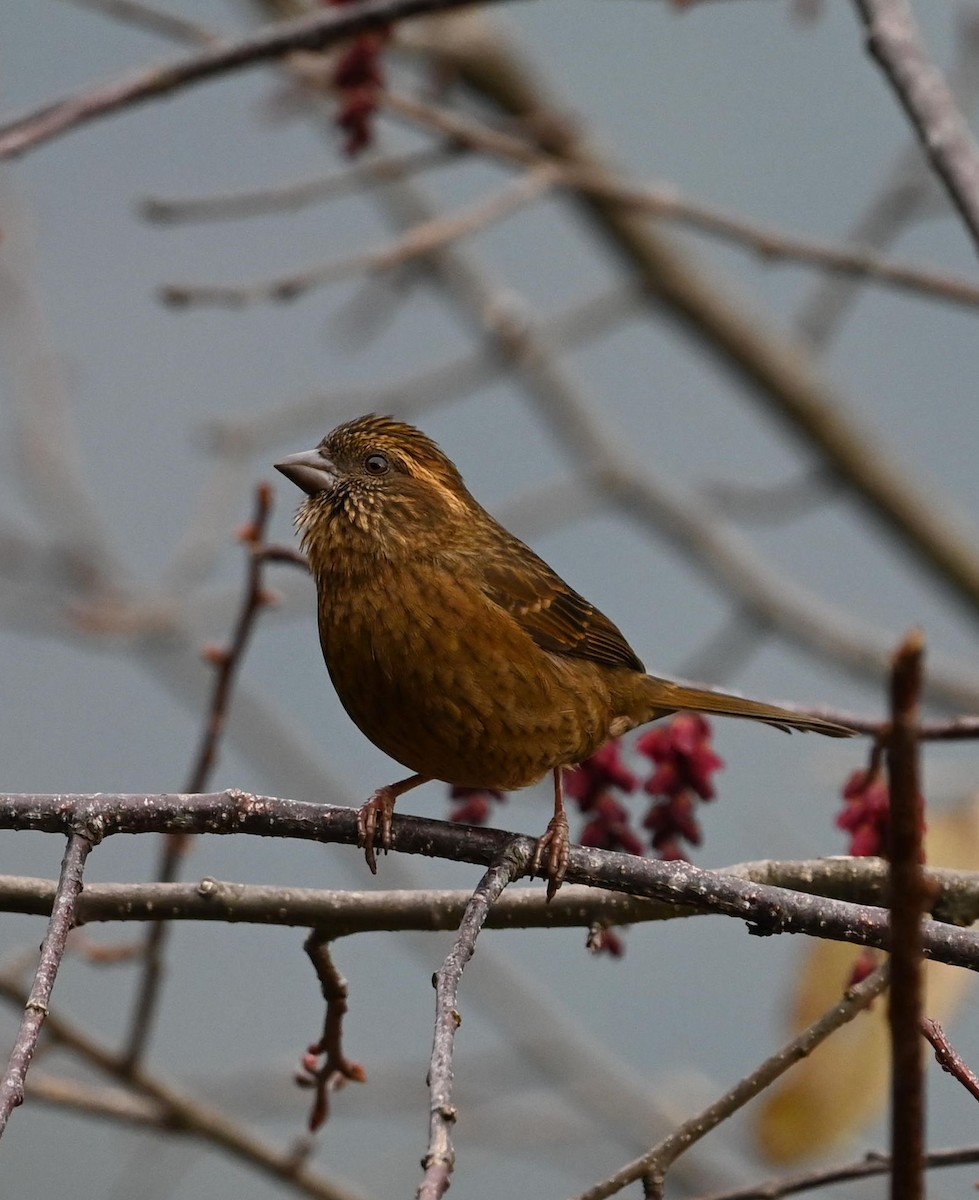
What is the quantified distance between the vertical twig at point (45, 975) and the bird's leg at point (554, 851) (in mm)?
780

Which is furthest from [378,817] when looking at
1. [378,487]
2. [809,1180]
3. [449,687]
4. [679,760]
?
[378,487]

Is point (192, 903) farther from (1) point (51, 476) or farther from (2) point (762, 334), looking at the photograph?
(2) point (762, 334)

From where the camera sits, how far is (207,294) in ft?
15.7

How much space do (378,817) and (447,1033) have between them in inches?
43.3

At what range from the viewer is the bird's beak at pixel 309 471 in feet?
13.7

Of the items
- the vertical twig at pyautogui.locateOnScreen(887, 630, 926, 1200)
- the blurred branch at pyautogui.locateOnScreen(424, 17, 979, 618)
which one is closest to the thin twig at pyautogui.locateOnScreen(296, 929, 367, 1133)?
the vertical twig at pyautogui.locateOnScreen(887, 630, 926, 1200)

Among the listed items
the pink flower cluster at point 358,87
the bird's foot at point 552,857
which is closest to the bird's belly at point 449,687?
the bird's foot at point 552,857

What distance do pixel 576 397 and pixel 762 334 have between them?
1.05 metres

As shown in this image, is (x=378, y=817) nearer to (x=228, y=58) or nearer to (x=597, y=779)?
(x=597, y=779)

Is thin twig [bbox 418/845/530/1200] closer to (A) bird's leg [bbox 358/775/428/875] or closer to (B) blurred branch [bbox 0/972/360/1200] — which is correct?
(A) bird's leg [bbox 358/775/428/875]

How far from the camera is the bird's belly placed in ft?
11.7

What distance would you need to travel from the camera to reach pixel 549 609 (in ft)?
13.2

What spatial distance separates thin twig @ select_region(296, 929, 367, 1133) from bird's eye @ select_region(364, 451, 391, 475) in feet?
5.37

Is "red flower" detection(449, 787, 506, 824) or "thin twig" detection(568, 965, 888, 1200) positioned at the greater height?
"red flower" detection(449, 787, 506, 824)
